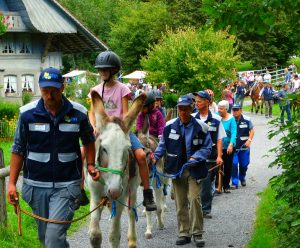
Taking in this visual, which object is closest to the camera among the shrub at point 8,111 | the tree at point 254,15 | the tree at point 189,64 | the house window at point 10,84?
the tree at point 254,15

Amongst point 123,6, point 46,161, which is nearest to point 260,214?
point 46,161

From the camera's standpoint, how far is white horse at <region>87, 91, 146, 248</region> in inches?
291

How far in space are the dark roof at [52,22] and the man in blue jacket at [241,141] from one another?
866 inches

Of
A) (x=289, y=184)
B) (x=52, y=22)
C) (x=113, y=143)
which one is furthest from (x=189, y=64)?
(x=113, y=143)

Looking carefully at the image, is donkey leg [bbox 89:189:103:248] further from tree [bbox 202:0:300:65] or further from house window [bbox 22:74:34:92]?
house window [bbox 22:74:34:92]

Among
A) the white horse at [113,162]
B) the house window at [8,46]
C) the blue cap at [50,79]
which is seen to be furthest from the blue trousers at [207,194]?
the house window at [8,46]

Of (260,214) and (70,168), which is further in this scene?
(260,214)

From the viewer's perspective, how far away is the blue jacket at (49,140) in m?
6.85

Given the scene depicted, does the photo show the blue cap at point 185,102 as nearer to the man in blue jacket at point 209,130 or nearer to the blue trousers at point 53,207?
the man in blue jacket at point 209,130

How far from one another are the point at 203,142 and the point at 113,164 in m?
2.82

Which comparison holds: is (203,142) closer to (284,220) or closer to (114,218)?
(114,218)

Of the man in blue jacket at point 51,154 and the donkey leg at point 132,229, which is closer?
the man in blue jacket at point 51,154

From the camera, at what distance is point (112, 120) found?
7820 mm

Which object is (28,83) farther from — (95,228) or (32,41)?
(95,228)
